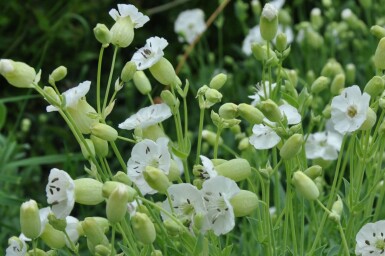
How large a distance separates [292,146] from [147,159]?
7.7 inches

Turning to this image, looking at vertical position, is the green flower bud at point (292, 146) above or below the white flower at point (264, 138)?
above

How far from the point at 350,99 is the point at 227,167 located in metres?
0.20

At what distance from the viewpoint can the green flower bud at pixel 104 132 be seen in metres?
1.16

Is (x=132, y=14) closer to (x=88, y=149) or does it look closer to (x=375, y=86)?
(x=88, y=149)

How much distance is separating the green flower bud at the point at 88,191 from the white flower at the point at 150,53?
0.70 ft

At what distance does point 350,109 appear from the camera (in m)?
1.19

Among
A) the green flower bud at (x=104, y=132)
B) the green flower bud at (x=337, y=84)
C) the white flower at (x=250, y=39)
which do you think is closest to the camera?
the green flower bud at (x=104, y=132)

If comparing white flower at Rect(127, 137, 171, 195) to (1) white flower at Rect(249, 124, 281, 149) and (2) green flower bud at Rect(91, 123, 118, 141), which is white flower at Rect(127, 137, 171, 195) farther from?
(1) white flower at Rect(249, 124, 281, 149)

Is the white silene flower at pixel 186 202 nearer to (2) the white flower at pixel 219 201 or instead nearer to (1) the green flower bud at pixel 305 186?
(2) the white flower at pixel 219 201

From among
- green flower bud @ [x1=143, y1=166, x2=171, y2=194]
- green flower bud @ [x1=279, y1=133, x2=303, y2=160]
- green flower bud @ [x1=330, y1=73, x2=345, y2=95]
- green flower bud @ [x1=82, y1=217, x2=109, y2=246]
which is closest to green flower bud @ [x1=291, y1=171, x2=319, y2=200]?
green flower bud @ [x1=279, y1=133, x2=303, y2=160]

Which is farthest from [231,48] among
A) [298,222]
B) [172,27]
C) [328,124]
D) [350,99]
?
[350,99]

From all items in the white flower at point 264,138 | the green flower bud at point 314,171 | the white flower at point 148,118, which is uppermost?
the white flower at point 148,118

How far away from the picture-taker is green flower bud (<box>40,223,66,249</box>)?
1233 millimetres

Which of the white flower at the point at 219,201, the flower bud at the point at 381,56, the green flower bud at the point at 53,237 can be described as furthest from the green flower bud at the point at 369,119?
the green flower bud at the point at 53,237
